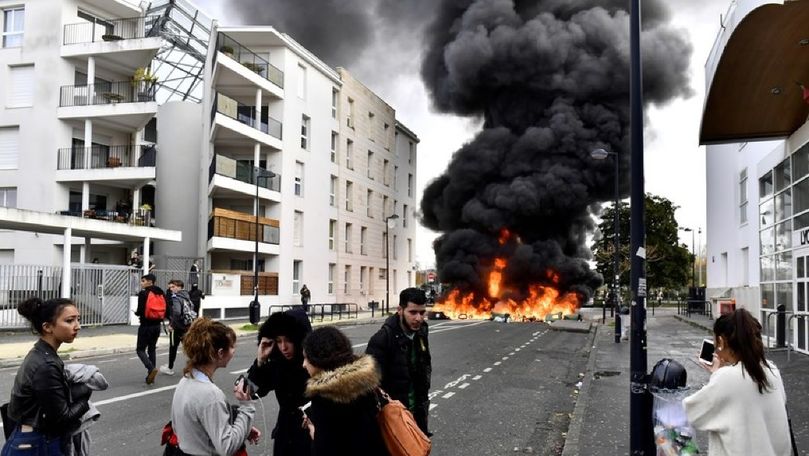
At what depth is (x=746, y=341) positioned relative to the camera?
305cm

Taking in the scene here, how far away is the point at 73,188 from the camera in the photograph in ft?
101

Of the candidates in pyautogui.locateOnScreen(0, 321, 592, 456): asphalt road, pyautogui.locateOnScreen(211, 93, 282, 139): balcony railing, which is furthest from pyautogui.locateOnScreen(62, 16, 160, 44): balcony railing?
pyautogui.locateOnScreen(0, 321, 592, 456): asphalt road

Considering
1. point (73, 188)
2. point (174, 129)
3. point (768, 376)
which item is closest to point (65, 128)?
point (73, 188)

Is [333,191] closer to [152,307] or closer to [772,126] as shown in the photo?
[772,126]

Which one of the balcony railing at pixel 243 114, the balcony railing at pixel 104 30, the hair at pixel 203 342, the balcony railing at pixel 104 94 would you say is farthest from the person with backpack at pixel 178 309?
the balcony railing at pixel 104 30

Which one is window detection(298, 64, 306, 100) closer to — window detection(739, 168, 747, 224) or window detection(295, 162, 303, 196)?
window detection(295, 162, 303, 196)

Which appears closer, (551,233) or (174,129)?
(174,129)

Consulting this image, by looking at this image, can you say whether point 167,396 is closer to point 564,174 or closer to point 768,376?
point 768,376

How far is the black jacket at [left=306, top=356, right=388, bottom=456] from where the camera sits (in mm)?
2682

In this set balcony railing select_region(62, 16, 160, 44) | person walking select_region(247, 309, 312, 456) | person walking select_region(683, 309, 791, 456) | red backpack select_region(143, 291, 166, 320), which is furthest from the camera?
balcony railing select_region(62, 16, 160, 44)

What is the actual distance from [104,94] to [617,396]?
90.8 ft

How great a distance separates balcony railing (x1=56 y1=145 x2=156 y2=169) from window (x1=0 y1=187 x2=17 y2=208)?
2800mm

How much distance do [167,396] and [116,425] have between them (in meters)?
1.83

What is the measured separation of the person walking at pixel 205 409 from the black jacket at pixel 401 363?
1213 millimetres
